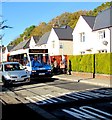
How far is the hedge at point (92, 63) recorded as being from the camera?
24.2 m

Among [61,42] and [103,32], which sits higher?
[103,32]

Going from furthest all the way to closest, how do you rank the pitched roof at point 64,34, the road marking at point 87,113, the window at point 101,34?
the pitched roof at point 64,34, the window at point 101,34, the road marking at point 87,113

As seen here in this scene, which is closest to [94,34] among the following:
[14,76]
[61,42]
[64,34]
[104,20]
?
[104,20]

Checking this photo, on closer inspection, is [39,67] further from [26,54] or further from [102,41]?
[102,41]

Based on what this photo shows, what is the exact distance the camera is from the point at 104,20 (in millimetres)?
39469

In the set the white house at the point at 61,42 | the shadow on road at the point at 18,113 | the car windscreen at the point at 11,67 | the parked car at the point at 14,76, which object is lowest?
the shadow on road at the point at 18,113

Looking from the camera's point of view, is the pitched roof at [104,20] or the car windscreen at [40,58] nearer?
the car windscreen at [40,58]

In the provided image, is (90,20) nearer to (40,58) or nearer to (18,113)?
(40,58)

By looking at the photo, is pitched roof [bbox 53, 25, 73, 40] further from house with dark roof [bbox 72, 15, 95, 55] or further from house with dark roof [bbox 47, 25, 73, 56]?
house with dark roof [bbox 72, 15, 95, 55]

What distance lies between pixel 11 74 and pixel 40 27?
88465 mm

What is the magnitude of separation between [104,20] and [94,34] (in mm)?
2457

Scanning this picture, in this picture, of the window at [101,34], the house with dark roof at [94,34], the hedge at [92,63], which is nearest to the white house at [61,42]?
the house with dark roof at [94,34]

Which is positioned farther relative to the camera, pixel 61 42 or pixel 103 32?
pixel 61 42

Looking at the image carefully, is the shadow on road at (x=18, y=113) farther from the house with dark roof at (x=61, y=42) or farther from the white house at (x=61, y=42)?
the house with dark roof at (x=61, y=42)
